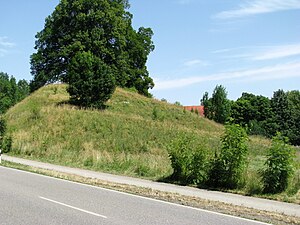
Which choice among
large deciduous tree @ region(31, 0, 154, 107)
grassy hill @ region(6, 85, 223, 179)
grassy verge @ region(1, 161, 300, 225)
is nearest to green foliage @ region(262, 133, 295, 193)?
grassy verge @ region(1, 161, 300, 225)

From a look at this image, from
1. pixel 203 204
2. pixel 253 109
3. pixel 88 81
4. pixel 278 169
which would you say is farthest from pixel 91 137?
pixel 253 109

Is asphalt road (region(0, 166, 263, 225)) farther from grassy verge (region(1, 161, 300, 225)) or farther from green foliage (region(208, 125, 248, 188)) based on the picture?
green foliage (region(208, 125, 248, 188))

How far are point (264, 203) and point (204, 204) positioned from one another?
1985 millimetres

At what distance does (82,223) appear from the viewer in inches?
333

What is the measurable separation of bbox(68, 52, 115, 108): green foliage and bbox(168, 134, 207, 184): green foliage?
106 feet

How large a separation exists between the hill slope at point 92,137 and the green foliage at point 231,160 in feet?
11.5

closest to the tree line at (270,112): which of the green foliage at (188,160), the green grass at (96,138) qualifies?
the green grass at (96,138)

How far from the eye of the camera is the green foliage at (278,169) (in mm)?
13625

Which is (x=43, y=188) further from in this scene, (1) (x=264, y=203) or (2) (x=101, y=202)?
(1) (x=264, y=203)

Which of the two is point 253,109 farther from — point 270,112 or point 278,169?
point 278,169

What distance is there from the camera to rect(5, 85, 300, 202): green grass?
22577 millimetres

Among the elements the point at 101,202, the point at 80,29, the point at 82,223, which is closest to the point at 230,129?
the point at 101,202

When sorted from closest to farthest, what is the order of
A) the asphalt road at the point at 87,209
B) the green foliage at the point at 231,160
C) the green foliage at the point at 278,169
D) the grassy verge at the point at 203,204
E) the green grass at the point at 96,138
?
the asphalt road at the point at 87,209 → the grassy verge at the point at 203,204 → the green foliage at the point at 278,169 → the green foliage at the point at 231,160 → the green grass at the point at 96,138

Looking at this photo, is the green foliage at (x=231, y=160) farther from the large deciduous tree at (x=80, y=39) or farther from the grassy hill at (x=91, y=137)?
the large deciduous tree at (x=80, y=39)
